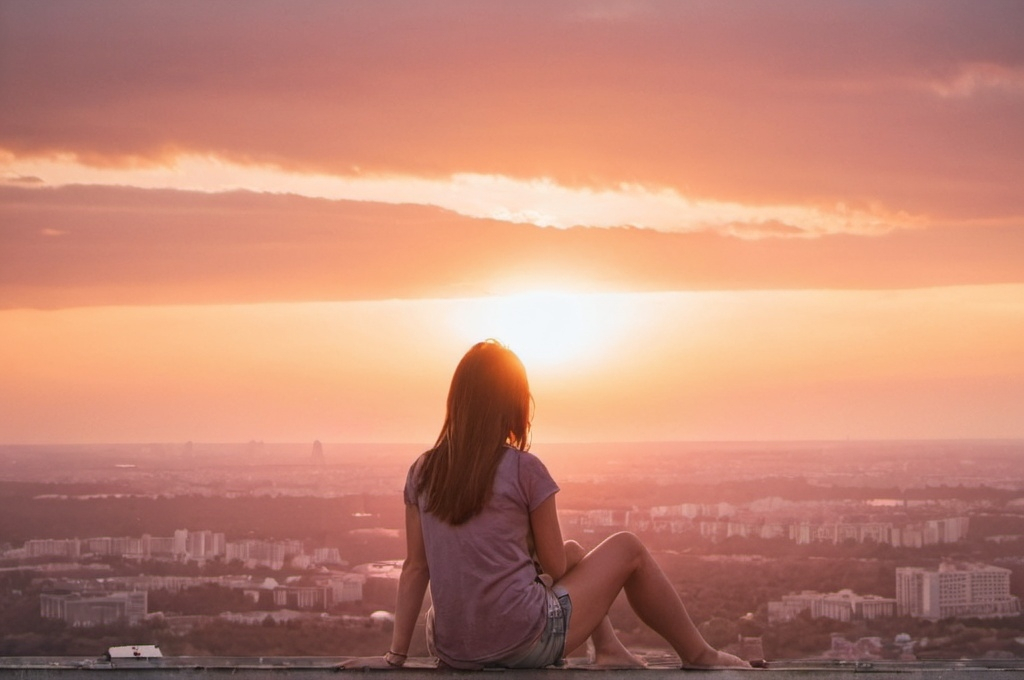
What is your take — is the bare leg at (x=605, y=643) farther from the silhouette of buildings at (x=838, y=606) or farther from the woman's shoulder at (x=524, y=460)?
the silhouette of buildings at (x=838, y=606)

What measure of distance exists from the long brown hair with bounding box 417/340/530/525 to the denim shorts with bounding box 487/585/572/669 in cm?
34

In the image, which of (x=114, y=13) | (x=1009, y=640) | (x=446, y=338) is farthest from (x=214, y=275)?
(x=1009, y=640)

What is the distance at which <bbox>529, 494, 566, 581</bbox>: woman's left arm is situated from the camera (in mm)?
3404

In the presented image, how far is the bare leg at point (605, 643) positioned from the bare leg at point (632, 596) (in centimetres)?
5

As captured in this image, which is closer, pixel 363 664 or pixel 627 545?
pixel 363 664

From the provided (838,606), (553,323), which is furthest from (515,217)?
(838,606)

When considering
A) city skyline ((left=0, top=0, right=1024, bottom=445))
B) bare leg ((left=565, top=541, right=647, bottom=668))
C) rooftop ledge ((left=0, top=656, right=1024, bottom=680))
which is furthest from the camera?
city skyline ((left=0, top=0, right=1024, bottom=445))

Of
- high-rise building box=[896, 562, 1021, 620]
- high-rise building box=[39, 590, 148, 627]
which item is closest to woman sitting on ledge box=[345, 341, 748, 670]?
high-rise building box=[896, 562, 1021, 620]

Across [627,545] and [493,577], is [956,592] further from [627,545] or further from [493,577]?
[493,577]

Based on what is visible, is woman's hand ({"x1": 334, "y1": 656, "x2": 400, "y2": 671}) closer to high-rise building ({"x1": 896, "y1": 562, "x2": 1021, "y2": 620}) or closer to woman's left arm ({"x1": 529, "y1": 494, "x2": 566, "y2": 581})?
woman's left arm ({"x1": 529, "y1": 494, "x2": 566, "y2": 581})

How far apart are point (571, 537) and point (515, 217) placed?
17794 millimetres

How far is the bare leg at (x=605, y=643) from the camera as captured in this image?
357 cm

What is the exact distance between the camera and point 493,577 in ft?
11.0

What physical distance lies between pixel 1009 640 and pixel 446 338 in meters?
16.7
